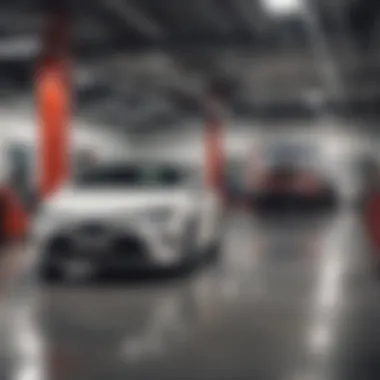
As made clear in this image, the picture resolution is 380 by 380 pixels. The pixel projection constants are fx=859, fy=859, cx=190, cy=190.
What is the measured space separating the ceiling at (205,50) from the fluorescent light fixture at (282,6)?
1.6 inches

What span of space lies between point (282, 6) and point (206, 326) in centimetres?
723

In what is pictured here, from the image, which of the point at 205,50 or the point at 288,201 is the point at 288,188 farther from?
the point at 205,50

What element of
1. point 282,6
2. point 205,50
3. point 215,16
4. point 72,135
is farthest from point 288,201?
point 72,135

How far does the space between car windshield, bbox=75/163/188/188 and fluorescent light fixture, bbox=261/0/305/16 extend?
3.22 metres

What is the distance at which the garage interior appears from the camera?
5945 millimetres

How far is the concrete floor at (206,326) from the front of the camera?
17.7 ft

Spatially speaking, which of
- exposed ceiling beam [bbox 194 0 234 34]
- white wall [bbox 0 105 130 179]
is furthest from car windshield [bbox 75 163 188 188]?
white wall [bbox 0 105 130 179]

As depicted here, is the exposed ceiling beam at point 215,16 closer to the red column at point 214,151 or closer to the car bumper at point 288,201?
the car bumper at point 288,201

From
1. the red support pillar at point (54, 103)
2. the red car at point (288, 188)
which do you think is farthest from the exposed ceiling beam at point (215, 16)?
the red car at point (288, 188)

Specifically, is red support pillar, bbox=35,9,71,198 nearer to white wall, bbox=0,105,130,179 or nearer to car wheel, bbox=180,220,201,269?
car wheel, bbox=180,220,201,269

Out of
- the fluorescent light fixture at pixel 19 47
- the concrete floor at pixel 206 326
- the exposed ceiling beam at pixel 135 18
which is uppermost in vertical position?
the fluorescent light fixture at pixel 19 47

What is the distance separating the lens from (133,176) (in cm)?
1098

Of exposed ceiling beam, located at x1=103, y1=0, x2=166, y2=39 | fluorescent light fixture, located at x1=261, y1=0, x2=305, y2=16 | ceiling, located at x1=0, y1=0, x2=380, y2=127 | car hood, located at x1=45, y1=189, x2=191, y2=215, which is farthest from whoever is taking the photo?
ceiling, located at x1=0, y1=0, x2=380, y2=127

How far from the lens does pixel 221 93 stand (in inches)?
1030
